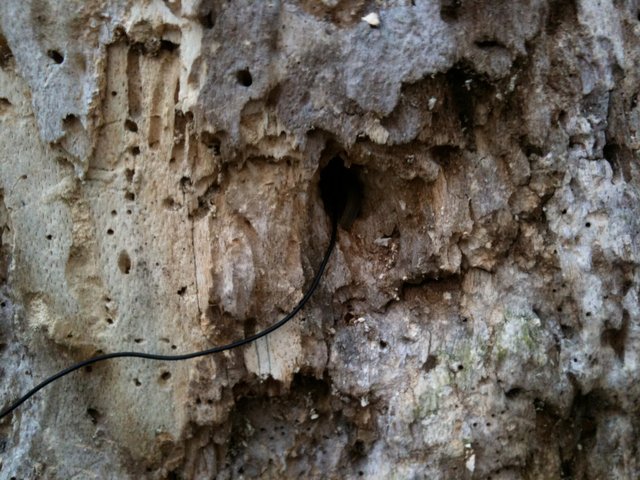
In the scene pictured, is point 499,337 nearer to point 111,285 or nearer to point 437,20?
point 437,20

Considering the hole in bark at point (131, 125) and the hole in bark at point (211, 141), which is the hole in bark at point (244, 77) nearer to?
the hole in bark at point (211, 141)

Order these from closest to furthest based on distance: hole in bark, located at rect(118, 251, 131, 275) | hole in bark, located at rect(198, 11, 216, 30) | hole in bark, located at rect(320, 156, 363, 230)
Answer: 1. hole in bark, located at rect(198, 11, 216, 30)
2. hole in bark, located at rect(118, 251, 131, 275)
3. hole in bark, located at rect(320, 156, 363, 230)

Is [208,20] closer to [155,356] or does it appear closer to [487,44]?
[487,44]

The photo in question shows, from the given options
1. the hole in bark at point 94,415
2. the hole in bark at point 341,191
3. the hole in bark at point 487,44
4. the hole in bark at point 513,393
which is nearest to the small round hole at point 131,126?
the hole in bark at point 341,191

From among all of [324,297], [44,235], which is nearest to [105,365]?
[44,235]

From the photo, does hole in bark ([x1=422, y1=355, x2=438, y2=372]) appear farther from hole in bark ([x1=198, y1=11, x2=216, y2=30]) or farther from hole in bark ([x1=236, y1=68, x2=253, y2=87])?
hole in bark ([x1=198, y1=11, x2=216, y2=30])

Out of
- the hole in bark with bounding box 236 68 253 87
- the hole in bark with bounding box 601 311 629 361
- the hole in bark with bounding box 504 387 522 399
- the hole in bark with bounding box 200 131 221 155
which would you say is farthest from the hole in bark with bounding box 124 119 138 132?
the hole in bark with bounding box 601 311 629 361
